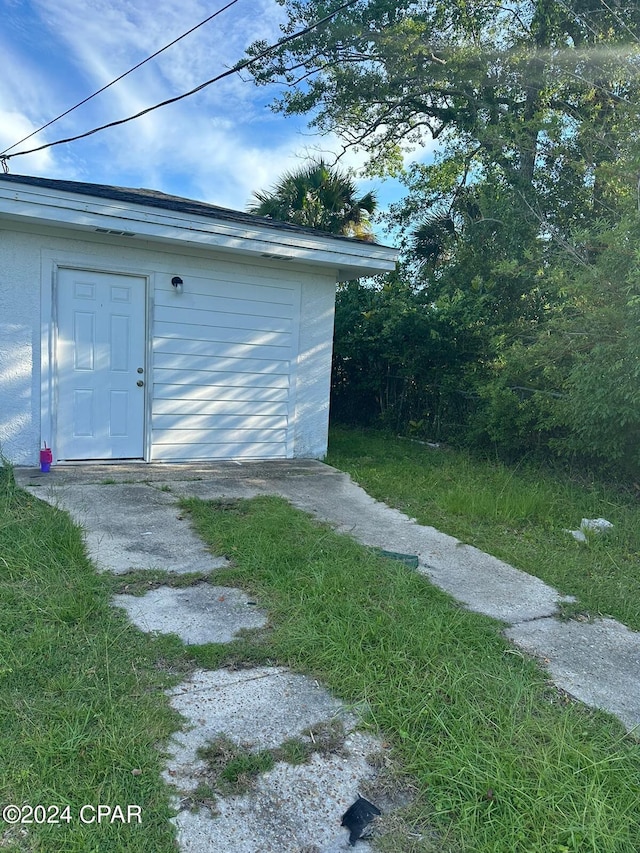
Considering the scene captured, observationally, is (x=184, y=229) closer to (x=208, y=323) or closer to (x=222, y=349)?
(x=208, y=323)

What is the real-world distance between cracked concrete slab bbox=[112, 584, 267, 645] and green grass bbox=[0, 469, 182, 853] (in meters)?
0.13

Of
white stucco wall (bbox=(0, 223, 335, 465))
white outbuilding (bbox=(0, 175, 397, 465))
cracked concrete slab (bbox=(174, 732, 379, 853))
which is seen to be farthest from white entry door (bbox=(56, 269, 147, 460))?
cracked concrete slab (bbox=(174, 732, 379, 853))

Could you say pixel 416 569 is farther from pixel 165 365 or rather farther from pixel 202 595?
pixel 165 365

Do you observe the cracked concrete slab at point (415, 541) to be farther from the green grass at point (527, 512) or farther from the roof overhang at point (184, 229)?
the roof overhang at point (184, 229)

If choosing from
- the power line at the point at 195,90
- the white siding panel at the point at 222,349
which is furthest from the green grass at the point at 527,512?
the power line at the point at 195,90

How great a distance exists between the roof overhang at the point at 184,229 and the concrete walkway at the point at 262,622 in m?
2.50

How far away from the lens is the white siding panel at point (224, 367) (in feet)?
22.5

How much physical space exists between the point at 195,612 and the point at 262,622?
0.39m

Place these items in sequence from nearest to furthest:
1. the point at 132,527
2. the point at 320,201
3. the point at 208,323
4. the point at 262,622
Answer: the point at 262,622 < the point at 132,527 < the point at 208,323 < the point at 320,201

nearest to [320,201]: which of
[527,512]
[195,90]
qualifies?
[195,90]

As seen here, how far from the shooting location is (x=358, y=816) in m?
1.88

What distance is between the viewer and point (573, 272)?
6316 millimetres

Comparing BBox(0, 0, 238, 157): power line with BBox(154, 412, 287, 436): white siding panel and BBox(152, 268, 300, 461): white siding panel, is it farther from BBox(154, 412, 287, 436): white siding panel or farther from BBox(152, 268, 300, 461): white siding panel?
BBox(154, 412, 287, 436): white siding panel

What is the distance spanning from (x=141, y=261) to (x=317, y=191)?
7.65m
